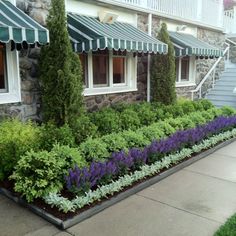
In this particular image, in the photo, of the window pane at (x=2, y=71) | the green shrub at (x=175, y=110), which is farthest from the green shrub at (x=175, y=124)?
the window pane at (x=2, y=71)

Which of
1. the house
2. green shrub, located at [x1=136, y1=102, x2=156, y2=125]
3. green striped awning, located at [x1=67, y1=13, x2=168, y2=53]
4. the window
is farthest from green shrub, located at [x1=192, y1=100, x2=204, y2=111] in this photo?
green striped awning, located at [x1=67, y1=13, x2=168, y2=53]

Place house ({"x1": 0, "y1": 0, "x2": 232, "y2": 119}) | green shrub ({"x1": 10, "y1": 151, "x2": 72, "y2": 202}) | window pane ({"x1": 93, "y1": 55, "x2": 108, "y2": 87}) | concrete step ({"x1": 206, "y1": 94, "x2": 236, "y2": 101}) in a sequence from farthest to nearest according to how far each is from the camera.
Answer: concrete step ({"x1": 206, "y1": 94, "x2": 236, "y2": 101}), window pane ({"x1": 93, "y1": 55, "x2": 108, "y2": 87}), house ({"x1": 0, "y1": 0, "x2": 232, "y2": 119}), green shrub ({"x1": 10, "y1": 151, "x2": 72, "y2": 202})

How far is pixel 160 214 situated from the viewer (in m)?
3.90

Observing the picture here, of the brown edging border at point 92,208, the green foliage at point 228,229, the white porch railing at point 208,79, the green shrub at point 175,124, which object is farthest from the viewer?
the white porch railing at point 208,79

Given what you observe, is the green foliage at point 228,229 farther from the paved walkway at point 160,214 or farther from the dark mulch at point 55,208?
the dark mulch at point 55,208

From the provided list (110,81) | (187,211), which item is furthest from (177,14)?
(187,211)

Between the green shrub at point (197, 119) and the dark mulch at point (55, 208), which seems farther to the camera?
the green shrub at point (197, 119)

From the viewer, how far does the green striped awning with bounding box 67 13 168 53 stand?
610cm

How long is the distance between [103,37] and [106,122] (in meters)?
1.88

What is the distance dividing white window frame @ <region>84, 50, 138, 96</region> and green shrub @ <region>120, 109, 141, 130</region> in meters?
1.09

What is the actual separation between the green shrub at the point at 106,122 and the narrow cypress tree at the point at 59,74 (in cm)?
65

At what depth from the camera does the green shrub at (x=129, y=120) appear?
6.73 metres

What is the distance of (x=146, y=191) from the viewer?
4664 millimetres

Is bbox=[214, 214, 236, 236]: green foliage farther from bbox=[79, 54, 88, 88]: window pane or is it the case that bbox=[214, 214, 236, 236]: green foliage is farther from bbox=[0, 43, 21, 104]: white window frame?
bbox=[79, 54, 88, 88]: window pane
